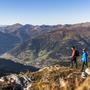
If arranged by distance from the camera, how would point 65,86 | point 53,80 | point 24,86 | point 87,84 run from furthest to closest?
point 24,86 < point 53,80 < point 65,86 < point 87,84

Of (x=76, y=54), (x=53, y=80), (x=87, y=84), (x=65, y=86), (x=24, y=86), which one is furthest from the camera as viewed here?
(x=76, y=54)

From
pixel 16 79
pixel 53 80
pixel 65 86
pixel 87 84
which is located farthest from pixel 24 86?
pixel 87 84

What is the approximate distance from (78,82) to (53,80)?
14.3ft

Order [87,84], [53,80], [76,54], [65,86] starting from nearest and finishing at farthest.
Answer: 1. [87,84]
2. [65,86]
3. [53,80]
4. [76,54]

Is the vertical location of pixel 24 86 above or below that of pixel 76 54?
below

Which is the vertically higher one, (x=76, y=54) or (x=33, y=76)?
(x=76, y=54)

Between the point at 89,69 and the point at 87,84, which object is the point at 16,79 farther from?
the point at 87,84

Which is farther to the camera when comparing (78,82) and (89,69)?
(89,69)

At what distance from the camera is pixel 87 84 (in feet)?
91.8

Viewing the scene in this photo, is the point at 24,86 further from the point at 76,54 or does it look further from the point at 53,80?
the point at 76,54

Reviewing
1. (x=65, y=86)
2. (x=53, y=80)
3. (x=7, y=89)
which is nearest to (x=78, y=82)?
(x=65, y=86)

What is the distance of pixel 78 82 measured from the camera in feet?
109

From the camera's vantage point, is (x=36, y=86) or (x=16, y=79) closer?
(x=36, y=86)

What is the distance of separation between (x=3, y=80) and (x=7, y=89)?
3235mm
